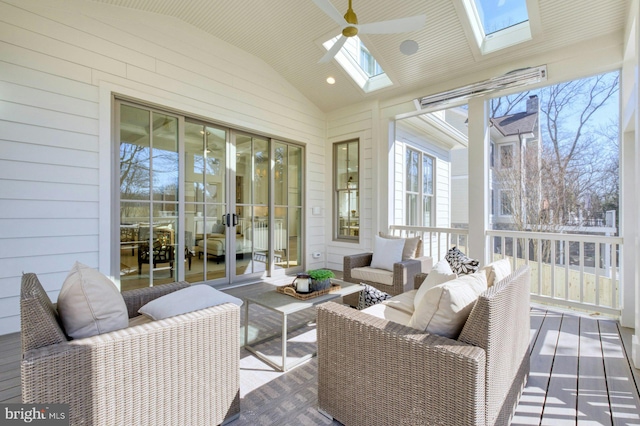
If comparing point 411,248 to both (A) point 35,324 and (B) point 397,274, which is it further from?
(A) point 35,324

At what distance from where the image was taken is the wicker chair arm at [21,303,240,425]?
113 centimetres

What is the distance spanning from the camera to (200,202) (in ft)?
13.9

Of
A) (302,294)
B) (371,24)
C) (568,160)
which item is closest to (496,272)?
(302,294)

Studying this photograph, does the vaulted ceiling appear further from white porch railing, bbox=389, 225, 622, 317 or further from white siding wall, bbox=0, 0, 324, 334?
white porch railing, bbox=389, 225, 622, 317

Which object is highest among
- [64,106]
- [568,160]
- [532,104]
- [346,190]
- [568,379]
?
[532,104]

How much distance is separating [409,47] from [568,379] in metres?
4.00

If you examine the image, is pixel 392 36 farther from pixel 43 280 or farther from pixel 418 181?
pixel 43 280

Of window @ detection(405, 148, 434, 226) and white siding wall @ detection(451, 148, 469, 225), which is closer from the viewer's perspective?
window @ detection(405, 148, 434, 226)

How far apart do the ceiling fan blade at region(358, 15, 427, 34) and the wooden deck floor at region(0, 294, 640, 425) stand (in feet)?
10.2

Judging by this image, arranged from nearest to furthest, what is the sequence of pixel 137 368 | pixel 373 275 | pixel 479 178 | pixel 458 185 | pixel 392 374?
1. pixel 137 368
2. pixel 392 374
3. pixel 373 275
4. pixel 479 178
5. pixel 458 185

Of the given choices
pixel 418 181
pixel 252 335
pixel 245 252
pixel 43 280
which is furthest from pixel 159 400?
pixel 418 181

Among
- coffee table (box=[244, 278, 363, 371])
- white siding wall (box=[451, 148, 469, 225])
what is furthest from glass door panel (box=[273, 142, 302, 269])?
white siding wall (box=[451, 148, 469, 225])

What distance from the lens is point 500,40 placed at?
12.3 feet

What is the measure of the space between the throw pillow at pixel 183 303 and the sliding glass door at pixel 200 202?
218cm
